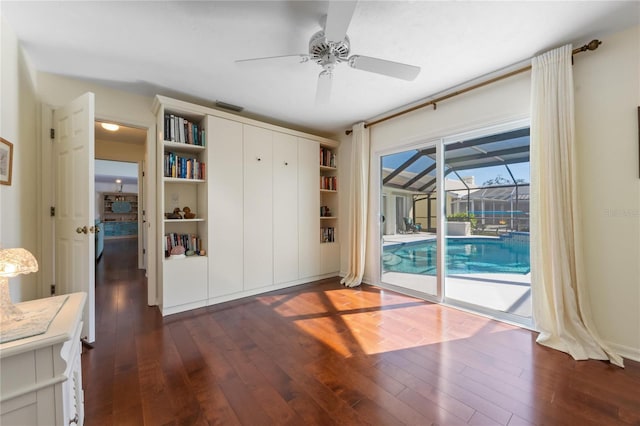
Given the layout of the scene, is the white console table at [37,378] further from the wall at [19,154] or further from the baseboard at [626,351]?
the baseboard at [626,351]

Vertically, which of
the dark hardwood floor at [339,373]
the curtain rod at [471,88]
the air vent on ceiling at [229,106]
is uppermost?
the air vent on ceiling at [229,106]

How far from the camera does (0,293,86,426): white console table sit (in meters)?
0.86

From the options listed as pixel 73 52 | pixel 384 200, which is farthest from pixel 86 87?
pixel 384 200

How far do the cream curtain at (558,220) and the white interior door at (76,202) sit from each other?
377 cm

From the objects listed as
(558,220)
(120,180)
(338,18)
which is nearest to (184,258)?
(338,18)

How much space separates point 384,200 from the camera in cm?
385

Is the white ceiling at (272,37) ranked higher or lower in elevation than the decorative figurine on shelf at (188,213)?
higher

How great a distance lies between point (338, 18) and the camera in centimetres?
149

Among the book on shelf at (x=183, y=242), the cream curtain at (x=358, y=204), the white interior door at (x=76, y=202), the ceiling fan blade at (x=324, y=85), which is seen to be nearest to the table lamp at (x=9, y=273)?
the white interior door at (x=76, y=202)

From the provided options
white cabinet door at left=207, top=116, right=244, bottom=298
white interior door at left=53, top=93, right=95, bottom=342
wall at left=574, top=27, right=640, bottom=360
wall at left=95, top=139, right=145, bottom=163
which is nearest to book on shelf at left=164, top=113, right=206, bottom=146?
white cabinet door at left=207, top=116, right=244, bottom=298

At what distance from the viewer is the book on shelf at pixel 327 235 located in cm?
426

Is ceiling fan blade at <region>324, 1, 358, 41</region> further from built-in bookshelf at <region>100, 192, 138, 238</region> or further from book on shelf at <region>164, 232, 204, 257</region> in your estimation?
built-in bookshelf at <region>100, 192, 138, 238</region>

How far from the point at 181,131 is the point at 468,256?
3675mm

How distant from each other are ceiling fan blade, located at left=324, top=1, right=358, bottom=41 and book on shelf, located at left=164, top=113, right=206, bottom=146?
6.59 ft
